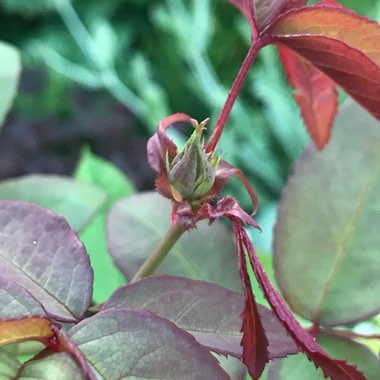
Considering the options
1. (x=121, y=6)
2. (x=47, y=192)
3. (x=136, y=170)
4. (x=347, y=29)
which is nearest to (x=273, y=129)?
(x=136, y=170)

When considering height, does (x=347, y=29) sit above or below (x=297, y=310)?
above

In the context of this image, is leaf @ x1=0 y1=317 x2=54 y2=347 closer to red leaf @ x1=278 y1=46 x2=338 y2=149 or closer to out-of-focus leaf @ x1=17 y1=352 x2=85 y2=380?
out-of-focus leaf @ x1=17 y1=352 x2=85 y2=380

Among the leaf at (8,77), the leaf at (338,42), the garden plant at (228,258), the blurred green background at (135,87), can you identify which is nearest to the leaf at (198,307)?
the garden plant at (228,258)

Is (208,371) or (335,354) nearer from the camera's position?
(208,371)

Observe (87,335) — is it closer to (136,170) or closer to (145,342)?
(145,342)

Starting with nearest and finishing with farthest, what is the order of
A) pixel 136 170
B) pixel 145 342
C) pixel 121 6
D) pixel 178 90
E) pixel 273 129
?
pixel 145 342 → pixel 136 170 → pixel 273 129 → pixel 178 90 → pixel 121 6

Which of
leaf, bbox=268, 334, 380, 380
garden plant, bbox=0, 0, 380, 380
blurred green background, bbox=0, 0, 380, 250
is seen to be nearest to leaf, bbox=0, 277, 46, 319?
garden plant, bbox=0, 0, 380, 380

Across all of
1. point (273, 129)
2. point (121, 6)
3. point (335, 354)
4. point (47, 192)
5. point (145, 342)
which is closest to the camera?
point (145, 342)
